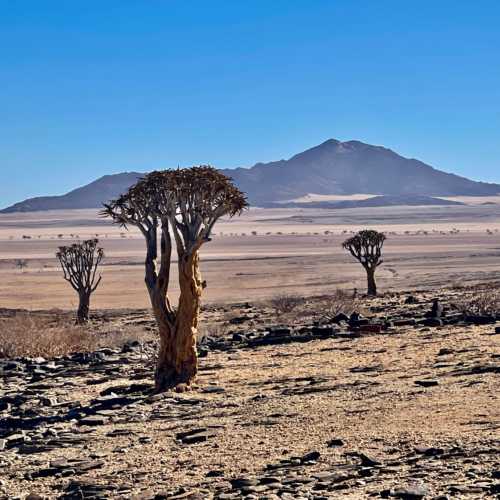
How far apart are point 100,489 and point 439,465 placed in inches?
124

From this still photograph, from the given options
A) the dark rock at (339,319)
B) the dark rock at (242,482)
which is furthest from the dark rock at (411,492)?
the dark rock at (339,319)

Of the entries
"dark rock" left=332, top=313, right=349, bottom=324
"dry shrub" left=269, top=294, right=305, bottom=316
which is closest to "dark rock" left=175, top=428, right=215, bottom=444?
"dark rock" left=332, top=313, right=349, bottom=324

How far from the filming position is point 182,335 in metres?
14.2

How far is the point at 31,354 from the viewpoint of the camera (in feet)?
65.7

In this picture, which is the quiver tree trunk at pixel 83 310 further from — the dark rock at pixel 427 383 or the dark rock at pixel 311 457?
the dark rock at pixel 311 457

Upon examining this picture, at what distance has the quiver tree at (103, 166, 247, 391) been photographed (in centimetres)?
1417

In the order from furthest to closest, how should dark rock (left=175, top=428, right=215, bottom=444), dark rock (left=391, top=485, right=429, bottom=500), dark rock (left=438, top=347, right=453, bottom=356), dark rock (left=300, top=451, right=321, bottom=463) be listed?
1. dark rock (left=438, top=347, right=453, bottom=356)
2. dark rock (left=175, top=428, right=215, bottom=444)
3. dark rock (left=300, top=451, right=321, bottom=463)
4. dark rock (left=391, top=485, right=429, bottom=500)

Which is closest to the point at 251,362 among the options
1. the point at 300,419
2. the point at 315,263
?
the point at 300,419

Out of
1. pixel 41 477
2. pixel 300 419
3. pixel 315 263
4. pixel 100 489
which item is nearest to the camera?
pixel 100 489

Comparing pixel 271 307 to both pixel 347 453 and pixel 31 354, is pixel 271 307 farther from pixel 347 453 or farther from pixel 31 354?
pixel 347 453

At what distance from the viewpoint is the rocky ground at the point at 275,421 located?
332 inches

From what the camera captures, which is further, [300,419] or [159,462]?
[300,419]

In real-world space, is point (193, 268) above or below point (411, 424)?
above

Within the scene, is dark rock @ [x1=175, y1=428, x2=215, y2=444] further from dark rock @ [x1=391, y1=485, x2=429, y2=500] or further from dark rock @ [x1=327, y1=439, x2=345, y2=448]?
dark rock @ [x1=391, y1=485, x2=429, y2=500]
